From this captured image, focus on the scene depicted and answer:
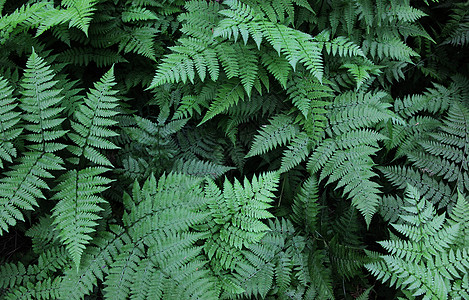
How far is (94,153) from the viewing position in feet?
10.0

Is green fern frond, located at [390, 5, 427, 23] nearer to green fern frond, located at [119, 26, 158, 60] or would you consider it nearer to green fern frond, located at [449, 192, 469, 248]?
green fern frond, located at [449, 192, 469, 248]

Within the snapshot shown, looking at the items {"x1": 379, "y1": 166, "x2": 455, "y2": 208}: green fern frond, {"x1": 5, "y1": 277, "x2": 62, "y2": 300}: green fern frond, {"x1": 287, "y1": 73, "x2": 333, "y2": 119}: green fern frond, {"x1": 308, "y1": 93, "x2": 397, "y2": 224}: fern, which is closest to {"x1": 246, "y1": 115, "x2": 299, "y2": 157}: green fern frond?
{"x1": 287, "y1": 73, "x2": 333, "y2": 119}: green fern frond

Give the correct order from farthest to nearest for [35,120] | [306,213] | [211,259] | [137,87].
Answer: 1. [137,87]
2. [306,213]
3. [211,259]
4. [35,120]

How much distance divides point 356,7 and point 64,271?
375 cm

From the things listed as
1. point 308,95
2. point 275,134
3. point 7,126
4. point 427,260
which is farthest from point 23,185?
point 427,260

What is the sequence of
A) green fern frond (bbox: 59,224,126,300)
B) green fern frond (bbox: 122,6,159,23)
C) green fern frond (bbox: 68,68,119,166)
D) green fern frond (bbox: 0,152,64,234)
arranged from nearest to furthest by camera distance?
1. green fern frond (bbox: 0,152,64,234)
2. green fern frond (bbox: 59,224,126,300)
3. green fern frond (bbox: 68,68,119,166)
4. green fern frond (bbox: 122,6,159,23)

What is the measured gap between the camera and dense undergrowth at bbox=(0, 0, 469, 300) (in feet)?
9.59

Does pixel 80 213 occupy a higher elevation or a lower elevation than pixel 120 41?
lower

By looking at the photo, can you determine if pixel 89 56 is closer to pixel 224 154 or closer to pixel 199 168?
pixel 199 168

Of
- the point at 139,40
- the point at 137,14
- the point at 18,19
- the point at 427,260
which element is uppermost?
the point at 18,19

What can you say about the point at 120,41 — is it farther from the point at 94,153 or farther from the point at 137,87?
the point at 94,153

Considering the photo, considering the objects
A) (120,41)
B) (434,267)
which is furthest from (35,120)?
(434,267)

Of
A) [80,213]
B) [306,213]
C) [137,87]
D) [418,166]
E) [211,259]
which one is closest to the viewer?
[80,213]

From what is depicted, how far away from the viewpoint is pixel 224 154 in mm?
4059
